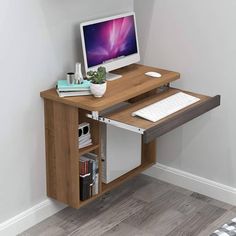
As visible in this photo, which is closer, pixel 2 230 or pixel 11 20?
pixel 11 20

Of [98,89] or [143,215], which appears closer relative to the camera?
[98,89]

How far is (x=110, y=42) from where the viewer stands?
3289mm

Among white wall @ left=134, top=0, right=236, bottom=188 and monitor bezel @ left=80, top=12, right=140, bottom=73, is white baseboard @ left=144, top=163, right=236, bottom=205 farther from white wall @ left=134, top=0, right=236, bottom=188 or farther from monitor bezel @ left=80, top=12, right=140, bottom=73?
monitor bezel @ left=80, top=12, right=140, bottom=73

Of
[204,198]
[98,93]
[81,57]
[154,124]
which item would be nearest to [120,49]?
[81,57]

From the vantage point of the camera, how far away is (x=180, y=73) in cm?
353

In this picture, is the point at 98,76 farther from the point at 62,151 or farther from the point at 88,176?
the point at 88,176

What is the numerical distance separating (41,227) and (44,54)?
3.22 feet

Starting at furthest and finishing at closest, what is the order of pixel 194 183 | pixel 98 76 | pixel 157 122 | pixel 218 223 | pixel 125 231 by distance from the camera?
pixel 194 183 → pixel 218 223 → pixel 125 231 → pixel 98 76 → pixel 157 122

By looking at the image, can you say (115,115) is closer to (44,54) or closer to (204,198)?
(44,54)

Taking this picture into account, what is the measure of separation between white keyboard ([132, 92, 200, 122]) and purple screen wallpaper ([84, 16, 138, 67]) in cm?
41

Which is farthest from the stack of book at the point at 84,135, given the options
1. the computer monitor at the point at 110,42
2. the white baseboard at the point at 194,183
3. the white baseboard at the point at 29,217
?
the white baseboard at the point at 194,183

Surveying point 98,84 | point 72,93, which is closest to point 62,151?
point 72,93

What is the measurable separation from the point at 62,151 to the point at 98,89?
42cm

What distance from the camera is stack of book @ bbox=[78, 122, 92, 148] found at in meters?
3.11
